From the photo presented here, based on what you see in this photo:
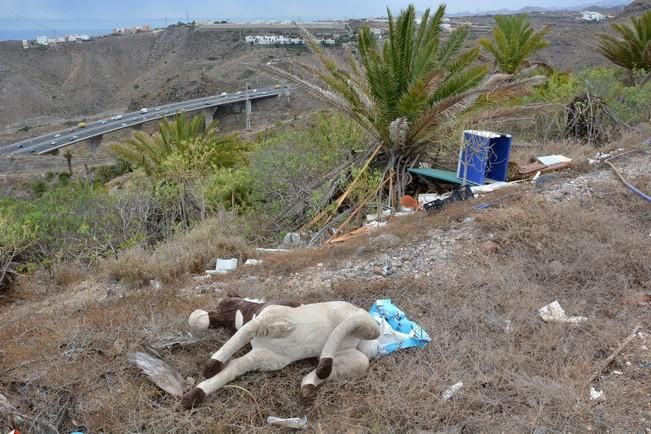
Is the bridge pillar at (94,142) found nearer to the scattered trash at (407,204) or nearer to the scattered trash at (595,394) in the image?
→ the scattered trash at (407,204)

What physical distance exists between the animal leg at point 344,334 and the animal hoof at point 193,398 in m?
0.63

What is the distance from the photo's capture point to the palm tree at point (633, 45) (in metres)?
14.5

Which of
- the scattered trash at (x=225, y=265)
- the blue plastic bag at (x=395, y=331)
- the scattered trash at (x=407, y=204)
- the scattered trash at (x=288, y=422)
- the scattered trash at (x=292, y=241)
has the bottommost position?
the scattered trash at (x=292, y=241)

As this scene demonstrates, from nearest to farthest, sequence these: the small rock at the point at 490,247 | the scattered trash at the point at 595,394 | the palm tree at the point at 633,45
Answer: the scattered trash at the point at 595,394 → the small rock at the point at 490,247 → the palm tree at the point at 633,45

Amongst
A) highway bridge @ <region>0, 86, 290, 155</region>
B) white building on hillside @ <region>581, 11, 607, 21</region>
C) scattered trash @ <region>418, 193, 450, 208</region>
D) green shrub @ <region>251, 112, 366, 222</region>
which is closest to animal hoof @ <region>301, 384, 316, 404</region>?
scattered trash @ <region>418, 193, 450, 208</region>

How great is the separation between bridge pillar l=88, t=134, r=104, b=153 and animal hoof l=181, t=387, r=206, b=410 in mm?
45745

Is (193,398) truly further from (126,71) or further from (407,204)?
(126,71)

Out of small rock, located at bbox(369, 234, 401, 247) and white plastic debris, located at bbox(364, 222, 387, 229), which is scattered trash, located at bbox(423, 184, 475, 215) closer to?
white plastic debris, located at bbox(364, 222, 387, 229)

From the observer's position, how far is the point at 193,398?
2766 millimetres

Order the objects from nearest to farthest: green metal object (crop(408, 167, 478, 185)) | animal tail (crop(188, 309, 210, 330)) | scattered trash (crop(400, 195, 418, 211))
A: animal tail (crop(188, 309, 210, 330)) < scattered trash (crop(400, 195, 418, 211)) < green metal object (crop(408, 167, 478, 185))

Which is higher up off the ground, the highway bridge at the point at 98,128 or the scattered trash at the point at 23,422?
the scattered trash at the point at 23,422

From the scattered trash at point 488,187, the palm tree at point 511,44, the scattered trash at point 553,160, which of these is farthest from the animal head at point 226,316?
the palm tree at point 511,44

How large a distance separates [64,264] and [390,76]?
509 cm

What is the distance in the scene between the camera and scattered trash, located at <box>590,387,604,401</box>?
279cm
